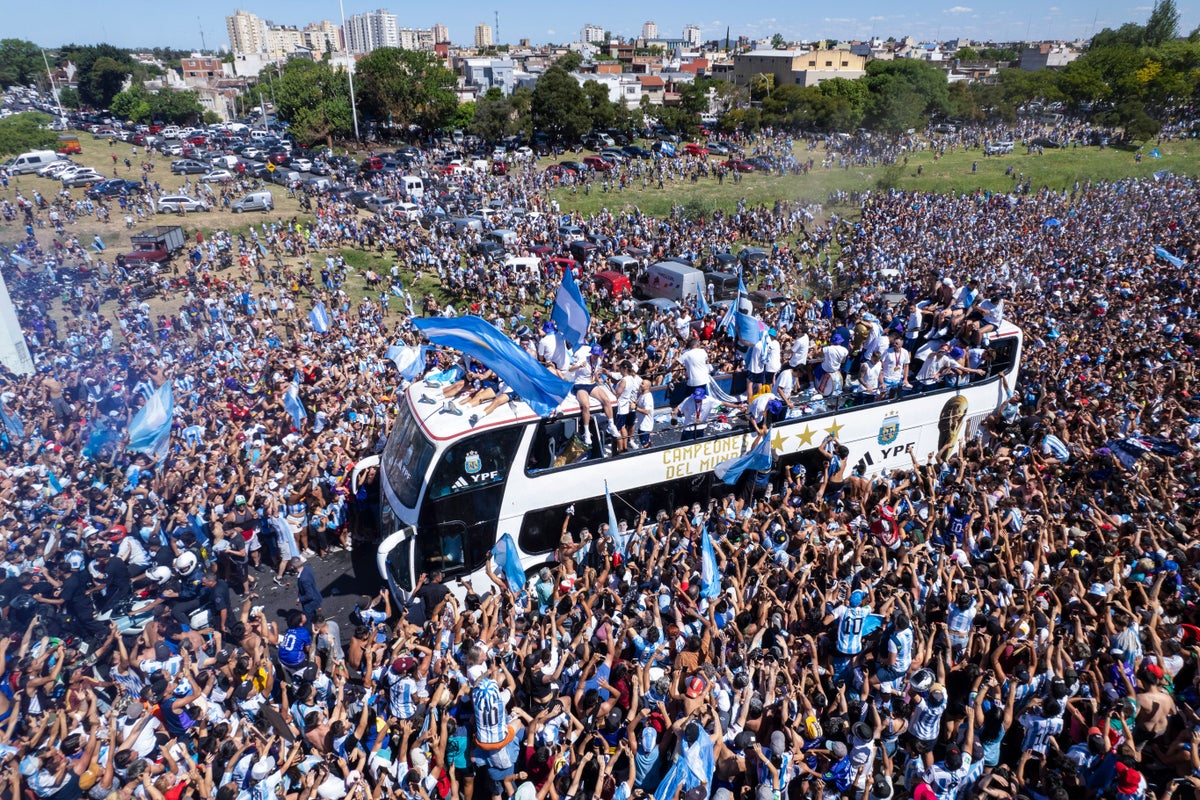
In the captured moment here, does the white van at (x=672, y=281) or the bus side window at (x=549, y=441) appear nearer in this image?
the bus side window at (x=549, y=441)

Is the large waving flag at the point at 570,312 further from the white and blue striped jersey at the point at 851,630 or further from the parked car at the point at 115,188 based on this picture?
the parked car at the point at 115,188

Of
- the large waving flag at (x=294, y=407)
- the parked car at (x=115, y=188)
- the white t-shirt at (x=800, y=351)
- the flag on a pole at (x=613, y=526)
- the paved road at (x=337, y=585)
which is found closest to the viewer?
the flag on a pole at (x=613, y=526)

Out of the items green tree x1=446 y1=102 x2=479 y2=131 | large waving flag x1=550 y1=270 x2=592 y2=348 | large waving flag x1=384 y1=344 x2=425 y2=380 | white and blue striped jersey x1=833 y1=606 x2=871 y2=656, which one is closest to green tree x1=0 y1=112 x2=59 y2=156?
green tree x1=446 y1=102 x2=479 y2=131

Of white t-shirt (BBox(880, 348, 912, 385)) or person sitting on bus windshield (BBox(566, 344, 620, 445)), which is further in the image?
white t-shirt (BBox(880, 348, 912, 385))

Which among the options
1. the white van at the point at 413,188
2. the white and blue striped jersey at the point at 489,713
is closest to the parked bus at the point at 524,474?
the white and blue striped jersey at the point at 489,713

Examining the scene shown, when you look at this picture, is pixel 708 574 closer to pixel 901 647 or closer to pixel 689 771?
pixel 901 647

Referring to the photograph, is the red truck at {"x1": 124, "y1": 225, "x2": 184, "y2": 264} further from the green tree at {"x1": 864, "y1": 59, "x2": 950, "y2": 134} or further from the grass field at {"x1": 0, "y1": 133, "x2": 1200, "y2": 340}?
the green tree at {"x1": 864, "y1": 59, "x2": 950, "y2": 134}

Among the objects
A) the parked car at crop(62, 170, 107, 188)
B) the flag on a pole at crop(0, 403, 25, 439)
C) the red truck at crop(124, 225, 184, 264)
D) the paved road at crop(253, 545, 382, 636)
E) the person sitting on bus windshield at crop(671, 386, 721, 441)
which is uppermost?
the person sitting on bus windshield at crop(671, 386, 721, 441)

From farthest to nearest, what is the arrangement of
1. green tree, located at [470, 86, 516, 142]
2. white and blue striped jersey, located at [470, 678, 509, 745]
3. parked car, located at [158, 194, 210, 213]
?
green tree, located at [470, 86, 516, 142] < parked car, located at [158, 194, 210, 213] < white and blue striped jersey, located at [470, 678, 509, 745]
